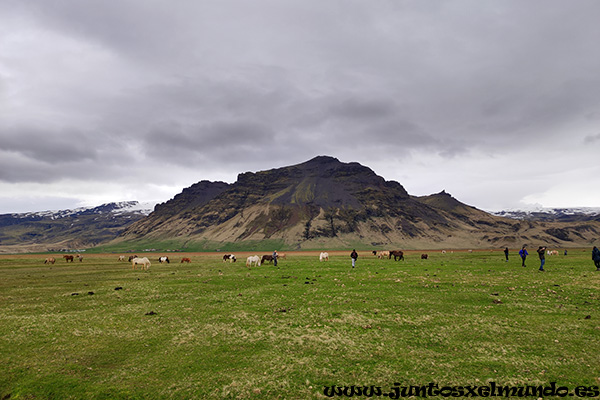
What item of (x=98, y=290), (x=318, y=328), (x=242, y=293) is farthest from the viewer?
(x=98, y=290)

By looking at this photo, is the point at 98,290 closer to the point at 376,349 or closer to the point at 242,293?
the point at 242,293

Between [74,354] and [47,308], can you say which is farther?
[47,308]

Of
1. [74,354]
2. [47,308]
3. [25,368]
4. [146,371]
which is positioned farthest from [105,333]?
[47,308]

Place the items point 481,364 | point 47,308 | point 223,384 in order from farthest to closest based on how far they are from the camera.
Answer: point 47,308 < point 481,364 < point 223,384

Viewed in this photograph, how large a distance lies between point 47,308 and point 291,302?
20.0m

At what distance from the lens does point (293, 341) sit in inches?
619

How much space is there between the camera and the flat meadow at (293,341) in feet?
37.8

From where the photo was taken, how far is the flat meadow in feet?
37.8

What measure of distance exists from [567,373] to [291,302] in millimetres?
17215

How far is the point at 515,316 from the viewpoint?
18953 millimetres

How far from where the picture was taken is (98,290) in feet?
104

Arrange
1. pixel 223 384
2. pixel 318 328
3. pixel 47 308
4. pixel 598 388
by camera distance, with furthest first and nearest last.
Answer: pixel 47 308, pixel 318 328, pixel 223 384, pixel 598 388

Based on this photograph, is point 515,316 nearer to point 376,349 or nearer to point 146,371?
point 376,349

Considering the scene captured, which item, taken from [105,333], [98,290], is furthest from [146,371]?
[98,290]
